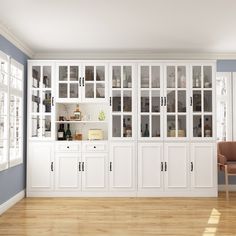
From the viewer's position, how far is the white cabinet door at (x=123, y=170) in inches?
239

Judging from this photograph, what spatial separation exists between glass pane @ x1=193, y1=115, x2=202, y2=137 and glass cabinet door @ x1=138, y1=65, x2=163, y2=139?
0.58m

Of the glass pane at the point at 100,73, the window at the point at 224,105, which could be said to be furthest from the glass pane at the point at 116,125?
the window at the point at 224,105

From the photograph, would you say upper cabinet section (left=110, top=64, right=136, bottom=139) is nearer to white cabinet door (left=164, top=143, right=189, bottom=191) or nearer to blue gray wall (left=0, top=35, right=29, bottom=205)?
white cabinet door (left=164, top=143, right=189, bottom=191)

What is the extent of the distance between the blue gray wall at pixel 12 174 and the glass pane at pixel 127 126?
5.40ft

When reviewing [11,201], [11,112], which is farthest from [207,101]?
[11,201]

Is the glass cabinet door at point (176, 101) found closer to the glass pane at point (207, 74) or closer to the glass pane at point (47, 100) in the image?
the glass pane at point (207, 74)

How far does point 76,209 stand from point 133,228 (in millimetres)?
1237

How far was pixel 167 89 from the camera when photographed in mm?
6168

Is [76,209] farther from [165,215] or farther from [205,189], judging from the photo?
[205,189]

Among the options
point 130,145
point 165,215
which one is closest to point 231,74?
point 130,145

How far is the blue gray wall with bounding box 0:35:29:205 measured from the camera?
5.02 m

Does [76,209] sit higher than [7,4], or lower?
lower

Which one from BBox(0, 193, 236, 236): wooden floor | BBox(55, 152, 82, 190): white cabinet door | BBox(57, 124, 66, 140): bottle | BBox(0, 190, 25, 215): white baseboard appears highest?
BBox(57, 124, 66, 140): bottle

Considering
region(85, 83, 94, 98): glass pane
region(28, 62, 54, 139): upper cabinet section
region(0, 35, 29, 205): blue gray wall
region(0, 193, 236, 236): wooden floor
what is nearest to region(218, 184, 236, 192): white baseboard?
region(0, 193, 236, 236): wooden floor
